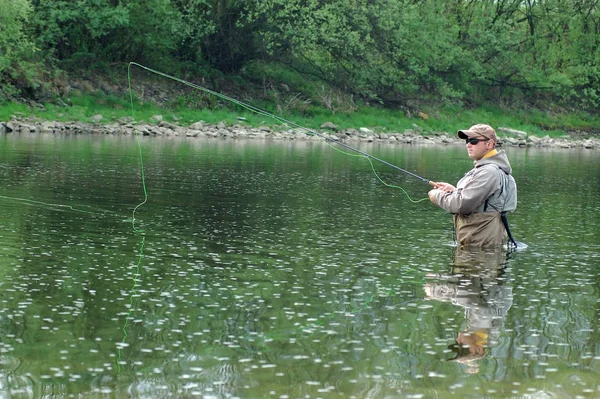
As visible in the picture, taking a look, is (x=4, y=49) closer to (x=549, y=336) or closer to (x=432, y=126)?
(x=432, y=126)

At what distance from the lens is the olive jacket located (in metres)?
11.1

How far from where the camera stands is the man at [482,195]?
36.6 ft

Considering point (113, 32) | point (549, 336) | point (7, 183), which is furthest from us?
point (113, 32)

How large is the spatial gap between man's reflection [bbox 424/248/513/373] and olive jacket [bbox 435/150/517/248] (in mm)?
187

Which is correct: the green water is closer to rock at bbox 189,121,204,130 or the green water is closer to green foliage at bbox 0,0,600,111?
rock at bbox 189,121,204,130

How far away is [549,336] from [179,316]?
110 inches

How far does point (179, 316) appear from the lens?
789 centimetres

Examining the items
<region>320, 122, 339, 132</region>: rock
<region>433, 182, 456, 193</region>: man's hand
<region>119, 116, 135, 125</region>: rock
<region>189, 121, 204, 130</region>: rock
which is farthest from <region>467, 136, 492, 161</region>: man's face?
<region>320, 122, 339, 132</region>: rock

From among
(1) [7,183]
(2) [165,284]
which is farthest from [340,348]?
(1) [7,183]

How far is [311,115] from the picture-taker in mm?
46812

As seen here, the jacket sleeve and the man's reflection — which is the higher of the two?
the jacket sleeve

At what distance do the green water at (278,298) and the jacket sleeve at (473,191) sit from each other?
589 mm

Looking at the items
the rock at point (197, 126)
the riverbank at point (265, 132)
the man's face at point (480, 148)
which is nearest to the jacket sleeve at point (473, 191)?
the man's face at point (480, 148)

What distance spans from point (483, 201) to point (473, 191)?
0.23 meters
